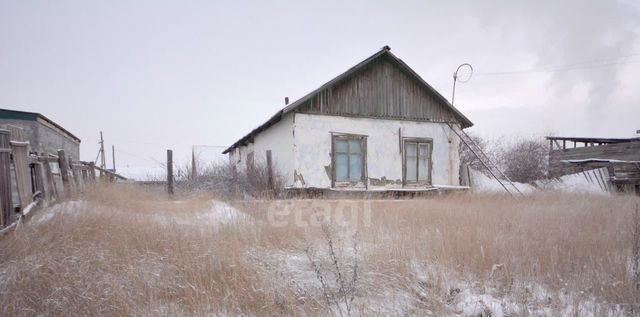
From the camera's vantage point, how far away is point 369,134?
11.3m

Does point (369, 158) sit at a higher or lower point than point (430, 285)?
higher

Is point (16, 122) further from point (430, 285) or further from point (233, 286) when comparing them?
point (430, 285)

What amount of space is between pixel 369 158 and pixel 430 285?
8.14 meters

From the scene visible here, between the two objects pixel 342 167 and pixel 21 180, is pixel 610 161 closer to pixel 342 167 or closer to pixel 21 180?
pixel 342 167

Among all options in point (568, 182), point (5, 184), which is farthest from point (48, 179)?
point (568, 182)

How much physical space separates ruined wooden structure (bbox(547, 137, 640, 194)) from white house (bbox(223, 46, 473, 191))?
24.0ft

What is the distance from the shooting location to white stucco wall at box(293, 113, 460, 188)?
1046cm

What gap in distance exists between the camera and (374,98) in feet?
38.0

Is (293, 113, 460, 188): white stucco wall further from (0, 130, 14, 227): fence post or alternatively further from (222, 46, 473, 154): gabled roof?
(0, 130, 14, 227): fence post

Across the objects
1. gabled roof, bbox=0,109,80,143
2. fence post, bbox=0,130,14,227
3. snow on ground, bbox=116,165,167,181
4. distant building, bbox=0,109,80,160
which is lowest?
snow on ground, bbox=116,165,167,181

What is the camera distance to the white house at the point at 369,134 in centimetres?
1055

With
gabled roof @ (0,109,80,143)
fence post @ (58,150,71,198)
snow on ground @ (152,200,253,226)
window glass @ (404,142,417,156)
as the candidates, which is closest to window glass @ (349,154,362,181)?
window glass @ (404,142,417,156)

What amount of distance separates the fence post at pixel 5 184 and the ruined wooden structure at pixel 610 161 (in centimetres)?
1830

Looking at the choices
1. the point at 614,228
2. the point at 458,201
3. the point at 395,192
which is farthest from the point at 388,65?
the point at 614,228
